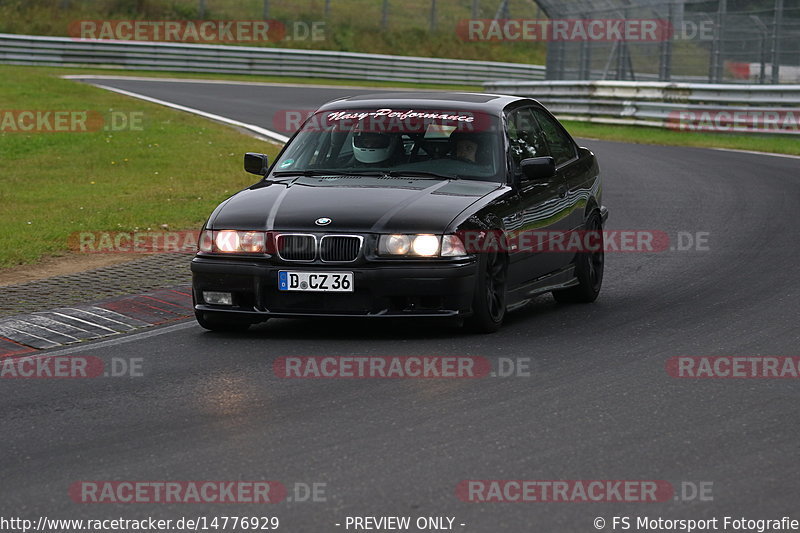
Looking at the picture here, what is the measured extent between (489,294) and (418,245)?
60cm

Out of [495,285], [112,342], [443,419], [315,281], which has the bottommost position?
[112,342]

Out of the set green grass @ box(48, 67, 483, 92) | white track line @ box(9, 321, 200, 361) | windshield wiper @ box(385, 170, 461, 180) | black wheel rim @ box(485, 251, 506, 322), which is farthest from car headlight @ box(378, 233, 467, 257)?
green grass @ box(48, 67, 483, 92)

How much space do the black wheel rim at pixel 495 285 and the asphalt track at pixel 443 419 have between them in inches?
6.5

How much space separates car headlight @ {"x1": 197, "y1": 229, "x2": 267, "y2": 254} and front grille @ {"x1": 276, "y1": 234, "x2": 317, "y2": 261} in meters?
0.11

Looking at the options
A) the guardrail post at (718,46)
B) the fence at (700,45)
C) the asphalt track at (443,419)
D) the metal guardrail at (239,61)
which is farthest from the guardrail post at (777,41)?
the metal guardrail at (239,61)

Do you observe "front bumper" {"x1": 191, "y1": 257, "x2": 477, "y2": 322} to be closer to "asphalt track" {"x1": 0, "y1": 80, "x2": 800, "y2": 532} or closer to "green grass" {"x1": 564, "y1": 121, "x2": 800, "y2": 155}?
"asphalt track" {"x1": 0, "y1": 80, "x2": 800, "y2": 532}

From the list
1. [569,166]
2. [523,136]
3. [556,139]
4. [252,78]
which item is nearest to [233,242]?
[523,136]

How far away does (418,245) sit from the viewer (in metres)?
8.37

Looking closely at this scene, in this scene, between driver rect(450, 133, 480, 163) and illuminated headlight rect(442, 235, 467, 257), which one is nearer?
illuminated headlight rect(442, 235, 467, 257)

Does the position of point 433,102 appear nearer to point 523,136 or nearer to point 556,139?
point 523,136

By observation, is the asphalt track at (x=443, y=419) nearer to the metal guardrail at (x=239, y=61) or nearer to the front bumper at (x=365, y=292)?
the front bumper at (x=365, y=292)

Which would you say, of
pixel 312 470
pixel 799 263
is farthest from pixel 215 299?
pixel 799 263

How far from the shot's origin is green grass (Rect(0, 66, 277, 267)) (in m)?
13.9

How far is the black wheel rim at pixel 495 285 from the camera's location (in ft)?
28.4
